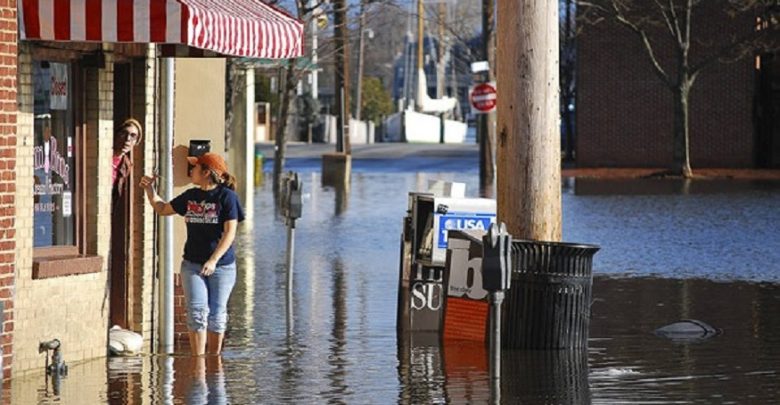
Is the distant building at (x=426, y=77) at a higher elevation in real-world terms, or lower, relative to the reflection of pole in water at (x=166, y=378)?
higher

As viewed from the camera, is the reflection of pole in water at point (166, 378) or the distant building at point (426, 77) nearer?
the reflection of pole in water at point (166, 378)

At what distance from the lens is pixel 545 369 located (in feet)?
39.9

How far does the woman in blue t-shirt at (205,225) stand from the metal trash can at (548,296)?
214 cm

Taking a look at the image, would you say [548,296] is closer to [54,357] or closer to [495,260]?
[495,260]

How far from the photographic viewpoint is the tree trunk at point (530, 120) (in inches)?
514

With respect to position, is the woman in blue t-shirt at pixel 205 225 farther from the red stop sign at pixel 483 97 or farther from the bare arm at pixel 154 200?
the red stop sign at pixel 483 97

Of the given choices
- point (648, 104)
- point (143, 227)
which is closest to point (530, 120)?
point (143, 227)

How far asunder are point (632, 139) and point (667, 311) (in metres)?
36.0

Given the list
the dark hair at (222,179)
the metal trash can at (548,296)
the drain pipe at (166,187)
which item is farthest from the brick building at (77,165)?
the metal trash can at (548,296)

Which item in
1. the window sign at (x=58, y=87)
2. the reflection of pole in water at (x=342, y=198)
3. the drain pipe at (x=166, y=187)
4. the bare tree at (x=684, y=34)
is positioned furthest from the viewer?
the bare tree at (x=684, y=34)

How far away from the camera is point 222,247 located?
1220 cm

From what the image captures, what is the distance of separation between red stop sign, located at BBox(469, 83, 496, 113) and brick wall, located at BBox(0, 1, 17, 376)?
95.6 ft

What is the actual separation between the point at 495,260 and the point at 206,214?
3022mm

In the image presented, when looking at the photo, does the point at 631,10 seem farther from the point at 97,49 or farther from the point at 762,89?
the point at 97,49
